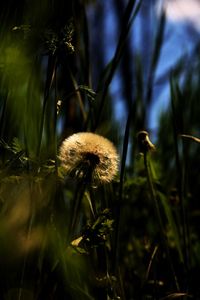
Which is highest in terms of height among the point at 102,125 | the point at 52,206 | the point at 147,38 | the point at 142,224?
the point at 147,38

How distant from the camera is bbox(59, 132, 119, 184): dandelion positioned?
716 millimetres

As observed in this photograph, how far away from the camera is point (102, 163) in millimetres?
732

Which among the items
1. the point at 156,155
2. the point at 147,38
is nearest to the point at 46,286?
the point at 156,155

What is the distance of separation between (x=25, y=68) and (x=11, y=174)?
14 cm

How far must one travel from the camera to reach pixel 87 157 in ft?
2.39

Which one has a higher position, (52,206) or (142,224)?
(52,206)

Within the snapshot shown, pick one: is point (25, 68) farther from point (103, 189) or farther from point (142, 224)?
point (142, 224)

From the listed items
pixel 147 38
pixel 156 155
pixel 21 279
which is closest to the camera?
pixel 21 279

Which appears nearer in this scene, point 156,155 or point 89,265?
point 89,265

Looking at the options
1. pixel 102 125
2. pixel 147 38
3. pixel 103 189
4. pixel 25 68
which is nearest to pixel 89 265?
pixel 103 189

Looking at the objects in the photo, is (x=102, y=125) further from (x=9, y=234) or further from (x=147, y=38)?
(x=147, y=38)

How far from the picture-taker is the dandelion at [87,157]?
A: 716 mm

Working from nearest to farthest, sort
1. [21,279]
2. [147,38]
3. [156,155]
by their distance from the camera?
[21,279], [156,155], [147,38]

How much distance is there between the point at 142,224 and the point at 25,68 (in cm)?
80
